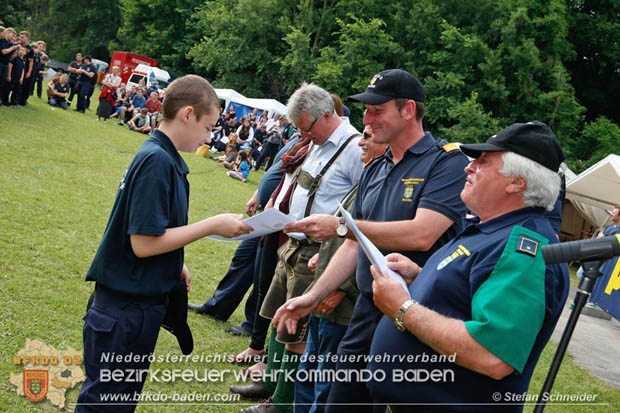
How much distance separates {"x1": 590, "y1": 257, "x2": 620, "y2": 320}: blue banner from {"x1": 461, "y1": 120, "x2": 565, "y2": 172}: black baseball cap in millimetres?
7385

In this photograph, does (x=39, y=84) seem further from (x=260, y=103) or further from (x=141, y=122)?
(x=260, y=103)

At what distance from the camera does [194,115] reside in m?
2.68

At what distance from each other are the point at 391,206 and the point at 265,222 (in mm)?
746

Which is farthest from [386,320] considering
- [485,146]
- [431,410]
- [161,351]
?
[161,351]

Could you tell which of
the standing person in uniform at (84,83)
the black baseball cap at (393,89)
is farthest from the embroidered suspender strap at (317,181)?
the standing person in uniform at (84,83)

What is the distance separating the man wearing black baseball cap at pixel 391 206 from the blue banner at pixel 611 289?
Result: 22.3ft

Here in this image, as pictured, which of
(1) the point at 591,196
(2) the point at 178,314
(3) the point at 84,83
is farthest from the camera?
(3) the point at 84,83

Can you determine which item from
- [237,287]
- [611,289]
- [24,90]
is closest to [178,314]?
[237,287]

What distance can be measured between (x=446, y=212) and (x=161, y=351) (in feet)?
10.1

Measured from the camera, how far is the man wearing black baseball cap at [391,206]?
8.96 feet

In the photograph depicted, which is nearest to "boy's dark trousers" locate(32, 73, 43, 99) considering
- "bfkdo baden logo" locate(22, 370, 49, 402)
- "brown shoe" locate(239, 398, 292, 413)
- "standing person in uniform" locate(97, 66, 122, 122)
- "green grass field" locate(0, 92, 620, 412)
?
"standing person in uniform" locate(97, 66, 122, 122)

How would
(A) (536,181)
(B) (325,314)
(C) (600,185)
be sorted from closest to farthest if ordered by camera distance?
(A) (536,181) → (B) (325,314) → (C) (600,185)

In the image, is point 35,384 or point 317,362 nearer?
point 317,362

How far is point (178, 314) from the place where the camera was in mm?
2797
